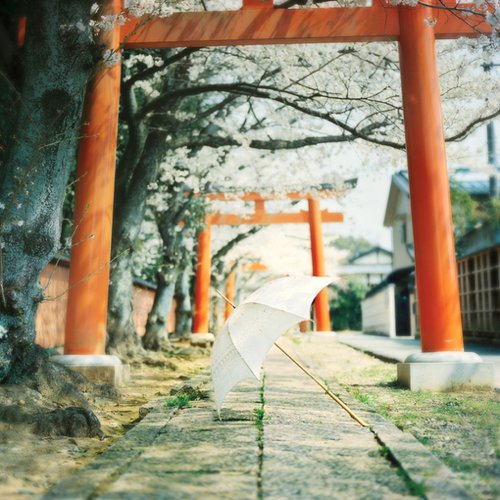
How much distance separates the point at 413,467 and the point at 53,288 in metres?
9.16

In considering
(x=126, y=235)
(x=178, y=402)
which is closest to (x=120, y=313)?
(x=126, y=235)

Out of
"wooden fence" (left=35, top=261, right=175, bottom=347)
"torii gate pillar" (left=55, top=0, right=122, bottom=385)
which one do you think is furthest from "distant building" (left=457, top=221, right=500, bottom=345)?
"torii gate pillar" (left=55, top=0, right=122, bottom=385)

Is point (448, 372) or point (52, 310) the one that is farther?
point (52, 310)

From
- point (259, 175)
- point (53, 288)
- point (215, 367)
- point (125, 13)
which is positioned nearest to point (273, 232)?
point (259, 175)

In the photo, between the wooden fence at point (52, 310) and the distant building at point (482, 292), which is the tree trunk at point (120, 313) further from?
the distant building at point (482, 292)

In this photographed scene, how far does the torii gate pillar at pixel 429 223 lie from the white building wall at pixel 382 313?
65.7 ft

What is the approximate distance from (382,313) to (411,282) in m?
5.76

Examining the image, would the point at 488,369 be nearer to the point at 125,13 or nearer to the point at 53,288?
the point at 125,13

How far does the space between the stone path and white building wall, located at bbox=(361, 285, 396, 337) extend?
72.3 ft

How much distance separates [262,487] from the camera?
2.30m

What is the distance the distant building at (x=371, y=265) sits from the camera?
4509cm

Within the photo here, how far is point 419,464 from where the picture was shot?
2.57m

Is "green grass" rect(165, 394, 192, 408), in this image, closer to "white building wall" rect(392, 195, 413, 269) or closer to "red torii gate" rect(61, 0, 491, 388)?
"red torii gate" rect(61, 0, 491, 388)

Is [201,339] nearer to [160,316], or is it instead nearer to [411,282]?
[160,316]
